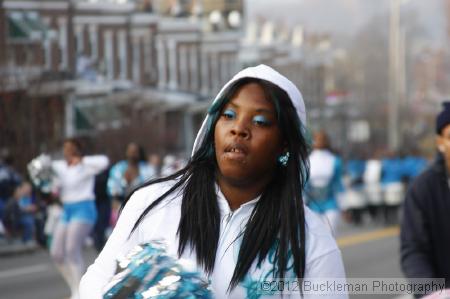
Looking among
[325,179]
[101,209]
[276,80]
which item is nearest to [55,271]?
[101,209]

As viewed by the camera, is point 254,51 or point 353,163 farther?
point 254,51

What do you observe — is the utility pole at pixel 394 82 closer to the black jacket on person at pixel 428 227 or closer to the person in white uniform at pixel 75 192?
the person in white uniform at pixel 75 192

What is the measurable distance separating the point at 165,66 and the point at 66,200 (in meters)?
49.3

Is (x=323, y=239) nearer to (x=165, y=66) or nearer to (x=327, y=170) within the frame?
(x=327, y=170)

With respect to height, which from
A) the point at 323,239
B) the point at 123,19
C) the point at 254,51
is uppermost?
the point at 323,239

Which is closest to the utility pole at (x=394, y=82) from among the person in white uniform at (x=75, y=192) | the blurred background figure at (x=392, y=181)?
the blurred background figure at (x=392, y=181)

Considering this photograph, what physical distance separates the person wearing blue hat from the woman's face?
253cm

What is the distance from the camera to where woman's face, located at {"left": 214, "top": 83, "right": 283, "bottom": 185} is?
3.38m

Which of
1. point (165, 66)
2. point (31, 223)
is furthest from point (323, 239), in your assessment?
point (165, 66)

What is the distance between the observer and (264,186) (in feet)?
11.6

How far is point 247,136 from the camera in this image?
3375 mm

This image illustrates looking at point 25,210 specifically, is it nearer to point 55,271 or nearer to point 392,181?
point 55,271

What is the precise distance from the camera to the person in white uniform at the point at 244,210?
3330mm

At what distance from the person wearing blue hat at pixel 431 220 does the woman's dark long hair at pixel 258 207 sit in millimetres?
2376
